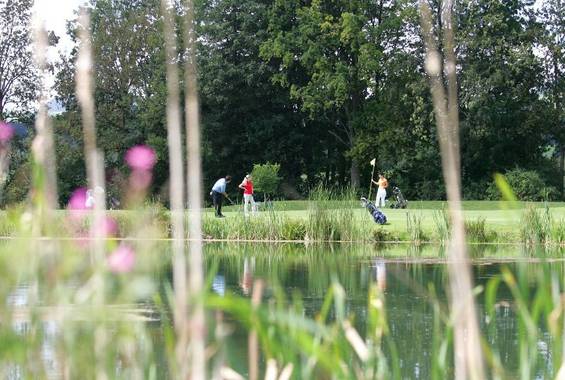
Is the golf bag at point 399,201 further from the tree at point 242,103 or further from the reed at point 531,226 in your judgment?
the tree at point 242,103

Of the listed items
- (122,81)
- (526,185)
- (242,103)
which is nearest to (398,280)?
(526,185)

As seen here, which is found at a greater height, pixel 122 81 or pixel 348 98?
pixel 122 81

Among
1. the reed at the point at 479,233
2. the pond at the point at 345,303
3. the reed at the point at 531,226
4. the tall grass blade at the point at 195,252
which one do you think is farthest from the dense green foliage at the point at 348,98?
the tall grass blade at the point at 195,252

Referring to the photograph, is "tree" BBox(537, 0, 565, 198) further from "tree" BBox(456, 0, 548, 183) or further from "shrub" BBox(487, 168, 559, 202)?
"shrub" BBox(487, 168, 559, 202)

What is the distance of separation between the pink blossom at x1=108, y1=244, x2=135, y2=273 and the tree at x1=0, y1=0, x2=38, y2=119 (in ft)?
149

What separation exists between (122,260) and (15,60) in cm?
4605

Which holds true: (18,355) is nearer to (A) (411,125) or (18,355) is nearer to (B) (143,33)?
(A) (411,125)

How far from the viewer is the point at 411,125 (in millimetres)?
44406

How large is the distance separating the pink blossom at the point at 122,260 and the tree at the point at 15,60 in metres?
45.5

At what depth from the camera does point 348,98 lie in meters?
46.3

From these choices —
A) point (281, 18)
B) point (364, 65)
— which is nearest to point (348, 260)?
point (364, 65)

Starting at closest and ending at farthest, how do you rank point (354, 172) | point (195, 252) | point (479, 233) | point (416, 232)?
point (195, 252) < point (416, 232) < point (479, 233) < point (354, 172)

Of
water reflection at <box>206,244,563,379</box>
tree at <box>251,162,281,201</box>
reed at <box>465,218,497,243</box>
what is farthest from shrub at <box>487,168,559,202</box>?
water reflection at <box>206,244,563,379</box>

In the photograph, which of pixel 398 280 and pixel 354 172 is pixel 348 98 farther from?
pixel 398 280
